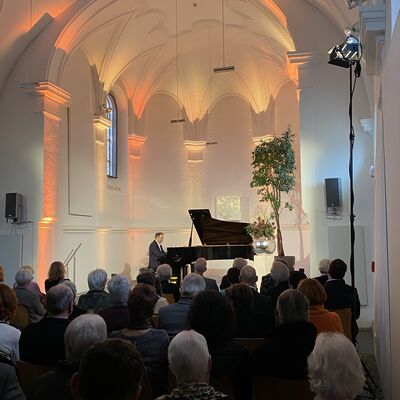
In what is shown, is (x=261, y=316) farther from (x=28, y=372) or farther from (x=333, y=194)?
(x=333, y=194)

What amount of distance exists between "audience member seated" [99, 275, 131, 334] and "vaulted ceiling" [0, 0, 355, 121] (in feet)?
20.4

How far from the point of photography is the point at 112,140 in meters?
13.2

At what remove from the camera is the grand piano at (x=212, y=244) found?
9172mm

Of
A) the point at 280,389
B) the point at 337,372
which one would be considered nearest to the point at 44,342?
the point at 280,389

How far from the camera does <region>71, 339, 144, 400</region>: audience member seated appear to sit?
1.37 meters

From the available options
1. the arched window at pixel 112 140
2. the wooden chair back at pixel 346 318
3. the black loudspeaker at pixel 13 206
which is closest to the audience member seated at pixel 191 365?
the wooden chair back at pixel 346 318

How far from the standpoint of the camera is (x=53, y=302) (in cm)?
300

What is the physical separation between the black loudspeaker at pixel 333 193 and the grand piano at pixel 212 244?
2016mm

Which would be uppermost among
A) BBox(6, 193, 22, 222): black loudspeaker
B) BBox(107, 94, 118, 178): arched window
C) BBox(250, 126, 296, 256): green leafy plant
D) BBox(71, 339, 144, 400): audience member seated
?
BBox(107, 94, 118, 178): arched window

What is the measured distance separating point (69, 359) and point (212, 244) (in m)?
7.54

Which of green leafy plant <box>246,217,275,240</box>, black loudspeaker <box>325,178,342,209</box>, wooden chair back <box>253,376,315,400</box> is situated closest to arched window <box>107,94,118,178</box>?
green leafy plant <box>246,217,275,240</box>

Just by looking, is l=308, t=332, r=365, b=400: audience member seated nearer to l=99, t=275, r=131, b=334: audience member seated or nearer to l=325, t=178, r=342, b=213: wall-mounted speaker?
l=99, t=275, r=131, b=334: audience member seated

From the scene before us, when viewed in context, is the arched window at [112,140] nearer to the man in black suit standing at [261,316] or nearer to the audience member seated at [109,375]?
the man in black suit standing at [261,316]

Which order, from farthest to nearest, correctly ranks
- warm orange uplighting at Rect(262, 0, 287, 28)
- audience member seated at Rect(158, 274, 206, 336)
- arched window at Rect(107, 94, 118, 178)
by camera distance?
arched window at Rect(107, 94, 118, 178), warm orange uplighting at Rect(262, 0, 287, 28), audience member seated at Rect(158, 274, 206, 336)
